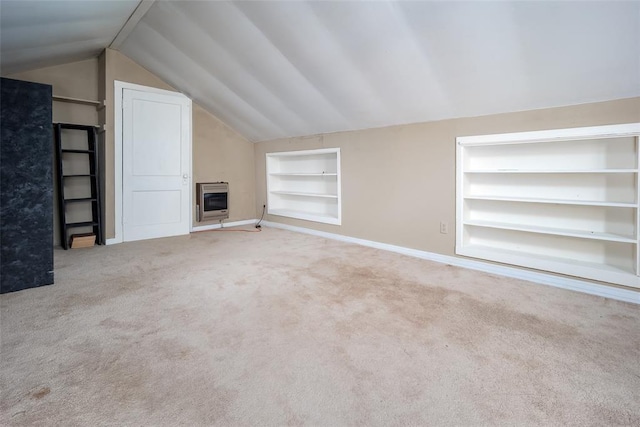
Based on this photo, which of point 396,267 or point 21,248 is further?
point 396,267

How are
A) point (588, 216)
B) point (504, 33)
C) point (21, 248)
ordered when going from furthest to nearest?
point (588, 216)
point (21, 248)
point (504, 33)

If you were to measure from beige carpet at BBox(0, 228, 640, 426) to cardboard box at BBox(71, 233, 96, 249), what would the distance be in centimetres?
131

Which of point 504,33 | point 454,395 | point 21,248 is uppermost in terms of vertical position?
point 504,33

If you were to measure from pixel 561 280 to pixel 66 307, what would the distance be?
12.8 feet

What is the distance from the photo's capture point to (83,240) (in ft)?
13.4

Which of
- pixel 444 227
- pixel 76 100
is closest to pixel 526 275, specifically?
pixel 444 227

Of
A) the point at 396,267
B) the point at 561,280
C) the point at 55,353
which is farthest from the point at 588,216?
the point at 55,353

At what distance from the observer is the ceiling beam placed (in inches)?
125

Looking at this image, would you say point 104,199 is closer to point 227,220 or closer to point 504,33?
point 227,220

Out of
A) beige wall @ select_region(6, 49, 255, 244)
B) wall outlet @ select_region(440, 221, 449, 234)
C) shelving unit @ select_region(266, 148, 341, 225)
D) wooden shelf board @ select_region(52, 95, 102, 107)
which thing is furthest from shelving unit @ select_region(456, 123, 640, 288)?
wooden shelf board @ select_region(52, 95, 102, 107)

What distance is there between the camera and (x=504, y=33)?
7.38 feet

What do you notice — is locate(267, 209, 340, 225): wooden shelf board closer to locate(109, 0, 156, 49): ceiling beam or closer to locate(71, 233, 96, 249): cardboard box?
locate(71, 233, 96, 249): cardboard box

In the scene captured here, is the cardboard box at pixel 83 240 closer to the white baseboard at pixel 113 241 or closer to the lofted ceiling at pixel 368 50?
the white baseboard at pixel 113 241

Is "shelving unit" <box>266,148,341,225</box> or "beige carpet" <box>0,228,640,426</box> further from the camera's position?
"shelving unit" <box>266,148,341,225</box>
